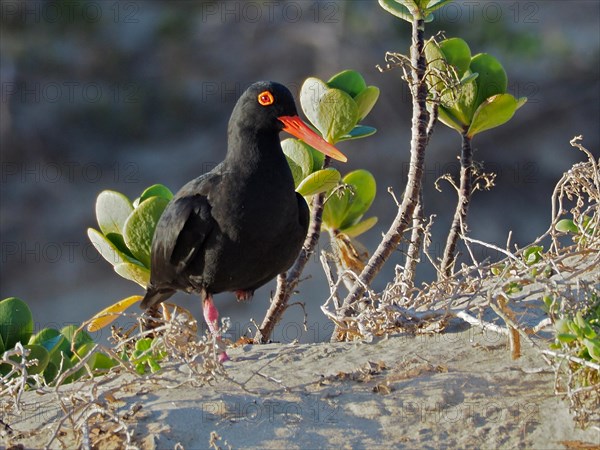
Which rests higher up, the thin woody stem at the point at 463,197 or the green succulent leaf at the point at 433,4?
the green succulent leaf at the point at 433,4

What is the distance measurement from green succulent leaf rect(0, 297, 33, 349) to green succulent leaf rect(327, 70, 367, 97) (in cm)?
143

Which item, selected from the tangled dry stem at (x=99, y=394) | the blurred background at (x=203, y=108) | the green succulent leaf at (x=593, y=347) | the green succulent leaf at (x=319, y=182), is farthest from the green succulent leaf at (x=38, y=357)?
the blurred background at (x=203, y=108)

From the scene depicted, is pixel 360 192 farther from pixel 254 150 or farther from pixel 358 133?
pixel 254 150

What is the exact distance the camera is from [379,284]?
864cm

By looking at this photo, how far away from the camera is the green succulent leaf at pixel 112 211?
12.3ft

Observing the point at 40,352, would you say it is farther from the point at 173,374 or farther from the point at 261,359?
the point at 261,359

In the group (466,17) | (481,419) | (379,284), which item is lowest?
(379,284)

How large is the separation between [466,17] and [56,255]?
16.1 ft

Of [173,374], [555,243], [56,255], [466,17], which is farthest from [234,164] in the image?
[466,17]

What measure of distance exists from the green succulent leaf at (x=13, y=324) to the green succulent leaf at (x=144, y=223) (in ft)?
1.71

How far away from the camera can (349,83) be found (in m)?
3.76

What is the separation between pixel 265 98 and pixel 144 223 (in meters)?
0.67

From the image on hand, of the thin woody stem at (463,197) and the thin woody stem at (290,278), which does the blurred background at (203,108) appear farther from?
the thin woody stem at (463,197)

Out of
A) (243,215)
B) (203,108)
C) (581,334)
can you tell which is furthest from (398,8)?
(203,108)
